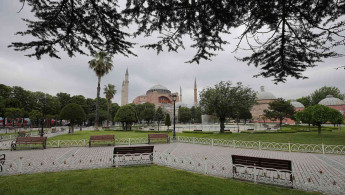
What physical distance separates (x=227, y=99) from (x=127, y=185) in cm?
1843

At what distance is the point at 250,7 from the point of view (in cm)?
324

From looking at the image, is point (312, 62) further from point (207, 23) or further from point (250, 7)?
point (207, 23)

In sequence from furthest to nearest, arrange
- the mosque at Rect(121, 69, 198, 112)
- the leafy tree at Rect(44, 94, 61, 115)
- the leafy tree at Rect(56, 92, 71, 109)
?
the mosque at Rect(121, 69, 198, 112), the leafy tree at Rect(56, 92, 71, 109), the leafy tree at Rect(44, 94, 61, 115)

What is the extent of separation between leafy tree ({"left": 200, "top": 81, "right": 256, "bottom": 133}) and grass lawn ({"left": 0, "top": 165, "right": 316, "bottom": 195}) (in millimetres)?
16505

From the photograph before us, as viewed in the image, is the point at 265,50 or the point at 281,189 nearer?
the point at 265,50

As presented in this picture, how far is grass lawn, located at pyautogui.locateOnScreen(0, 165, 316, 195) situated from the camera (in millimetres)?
4297

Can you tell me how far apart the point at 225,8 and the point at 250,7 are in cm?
56

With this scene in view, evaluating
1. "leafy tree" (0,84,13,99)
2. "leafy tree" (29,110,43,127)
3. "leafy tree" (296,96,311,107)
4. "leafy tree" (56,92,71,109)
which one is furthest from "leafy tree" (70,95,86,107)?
"leafy tree" (296,96,311,107)

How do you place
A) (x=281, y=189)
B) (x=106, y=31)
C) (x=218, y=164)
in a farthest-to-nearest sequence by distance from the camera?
(x=218, y=164), (x=281, y=189), (x=106, y=31)

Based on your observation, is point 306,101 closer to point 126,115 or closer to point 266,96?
point 266,96

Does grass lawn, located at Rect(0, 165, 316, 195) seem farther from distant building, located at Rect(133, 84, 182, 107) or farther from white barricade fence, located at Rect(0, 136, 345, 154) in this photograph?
distant building, located at Rect(133, 84, 182, 107)

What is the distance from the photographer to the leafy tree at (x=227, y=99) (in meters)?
21.1

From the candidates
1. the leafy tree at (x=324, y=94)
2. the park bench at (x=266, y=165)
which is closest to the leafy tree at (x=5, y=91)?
the park bench at (x=266, y=165)

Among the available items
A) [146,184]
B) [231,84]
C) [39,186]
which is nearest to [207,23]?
[146,184]
